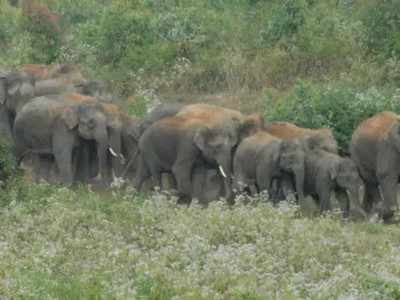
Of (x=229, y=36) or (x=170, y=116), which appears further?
(x=229, y=36)

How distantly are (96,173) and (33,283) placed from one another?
28.5 feet

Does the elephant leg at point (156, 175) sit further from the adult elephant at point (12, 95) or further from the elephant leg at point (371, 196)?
the adult elephant at point (12, 95)

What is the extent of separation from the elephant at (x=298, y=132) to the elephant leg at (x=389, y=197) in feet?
2.58

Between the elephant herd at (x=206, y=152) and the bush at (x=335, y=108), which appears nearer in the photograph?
the elephant herd at (x=206, y=152)

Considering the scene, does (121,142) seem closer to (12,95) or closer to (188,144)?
(188,144)

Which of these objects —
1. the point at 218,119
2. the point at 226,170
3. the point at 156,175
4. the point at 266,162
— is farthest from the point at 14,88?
the point at 266,162

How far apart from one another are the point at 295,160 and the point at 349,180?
0.69 m

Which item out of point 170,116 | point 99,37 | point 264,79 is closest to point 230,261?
point 170,116

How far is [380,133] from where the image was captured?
60.5 ft

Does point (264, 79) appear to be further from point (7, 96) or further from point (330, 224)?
point (330, 224)

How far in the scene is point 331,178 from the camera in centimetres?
1791

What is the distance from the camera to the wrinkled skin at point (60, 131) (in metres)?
20.3

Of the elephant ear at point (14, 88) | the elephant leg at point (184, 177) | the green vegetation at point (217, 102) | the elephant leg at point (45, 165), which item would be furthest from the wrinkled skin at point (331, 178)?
the elephant ear at point (14, 88)

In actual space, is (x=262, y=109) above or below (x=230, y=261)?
below
